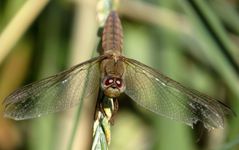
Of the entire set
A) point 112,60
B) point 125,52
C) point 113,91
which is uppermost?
point 125,52

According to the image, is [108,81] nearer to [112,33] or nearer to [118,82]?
[118,82]

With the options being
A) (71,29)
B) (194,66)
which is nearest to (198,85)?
(194,66)

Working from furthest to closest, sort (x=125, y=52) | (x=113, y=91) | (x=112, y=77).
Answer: (x=125, y=52), (x=112, y=77), (x=113, y=91)

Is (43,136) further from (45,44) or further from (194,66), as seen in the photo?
(194,66)

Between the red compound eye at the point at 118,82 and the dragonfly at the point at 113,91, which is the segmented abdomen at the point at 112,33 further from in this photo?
the red compound eye at the point at 118,82

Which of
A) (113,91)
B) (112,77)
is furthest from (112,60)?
(113,91)

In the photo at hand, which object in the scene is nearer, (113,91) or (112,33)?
(113,91)

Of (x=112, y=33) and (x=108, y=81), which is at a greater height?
(x=112, y=33)
